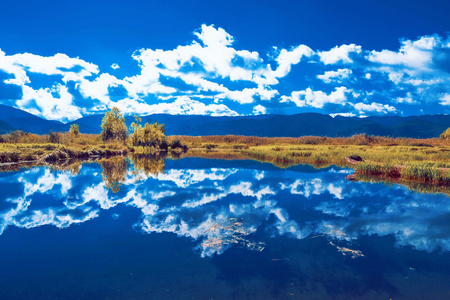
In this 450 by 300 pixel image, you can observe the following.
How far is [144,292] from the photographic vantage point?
711 cm

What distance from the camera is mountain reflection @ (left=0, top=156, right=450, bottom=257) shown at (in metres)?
11.7

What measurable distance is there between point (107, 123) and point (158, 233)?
7431cm

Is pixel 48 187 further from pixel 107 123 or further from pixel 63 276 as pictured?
pixel 107 123

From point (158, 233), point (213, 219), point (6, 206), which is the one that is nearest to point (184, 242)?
point (158, 233)

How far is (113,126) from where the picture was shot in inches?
3140

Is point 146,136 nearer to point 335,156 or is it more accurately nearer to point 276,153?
point 276,153

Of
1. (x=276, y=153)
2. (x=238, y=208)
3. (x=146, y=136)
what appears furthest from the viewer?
(x=146, y=136)

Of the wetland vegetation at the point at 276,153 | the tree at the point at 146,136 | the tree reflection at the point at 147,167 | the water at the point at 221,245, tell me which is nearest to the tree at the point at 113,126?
the wetland vegetation at the point at 276,153

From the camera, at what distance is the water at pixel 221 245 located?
291 inches

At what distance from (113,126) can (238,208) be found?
7255 centimetres

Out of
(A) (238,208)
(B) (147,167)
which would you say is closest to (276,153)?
(B) (147,167)

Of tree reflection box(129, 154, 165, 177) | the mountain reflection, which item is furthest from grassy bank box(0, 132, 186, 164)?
the mountain reflection

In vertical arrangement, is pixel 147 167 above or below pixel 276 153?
below

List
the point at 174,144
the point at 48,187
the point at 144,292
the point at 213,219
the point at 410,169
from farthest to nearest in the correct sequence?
the point at 174,144 → the point at 410,169 → the point at 48,187 → the point at 213,219 → the point at 144,292
